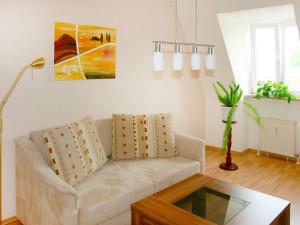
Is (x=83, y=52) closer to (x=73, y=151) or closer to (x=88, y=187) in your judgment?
(x=73, y=151)

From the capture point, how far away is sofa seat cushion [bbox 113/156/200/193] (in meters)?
2.70

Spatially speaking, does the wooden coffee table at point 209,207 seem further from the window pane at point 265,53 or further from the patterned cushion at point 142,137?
the window pane at point 265,53

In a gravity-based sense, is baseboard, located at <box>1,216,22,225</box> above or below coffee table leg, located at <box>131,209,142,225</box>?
below

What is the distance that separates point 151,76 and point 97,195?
82.9 inches

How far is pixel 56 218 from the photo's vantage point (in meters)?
2.02

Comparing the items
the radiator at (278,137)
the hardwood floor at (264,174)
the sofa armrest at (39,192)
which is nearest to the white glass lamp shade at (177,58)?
the sofa armrest at (39,192)

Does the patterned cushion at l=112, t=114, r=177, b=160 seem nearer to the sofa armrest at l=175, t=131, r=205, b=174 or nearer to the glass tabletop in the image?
the sofa armrest at l=175, t=131, r=205, b=174

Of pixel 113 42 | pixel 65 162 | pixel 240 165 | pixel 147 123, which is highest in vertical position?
pixel 113 42

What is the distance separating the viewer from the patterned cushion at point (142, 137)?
10.2 ft

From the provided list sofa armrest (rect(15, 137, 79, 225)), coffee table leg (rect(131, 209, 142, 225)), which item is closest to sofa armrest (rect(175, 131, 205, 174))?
coffee table leg (rect(131, 209, 142, 225))

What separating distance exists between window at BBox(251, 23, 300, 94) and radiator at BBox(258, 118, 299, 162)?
547mm

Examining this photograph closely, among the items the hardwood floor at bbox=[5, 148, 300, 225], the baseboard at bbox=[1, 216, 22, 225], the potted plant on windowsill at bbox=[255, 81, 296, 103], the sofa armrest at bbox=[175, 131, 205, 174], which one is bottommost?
the baseboard at bbox=[1, 216, 22, 225]

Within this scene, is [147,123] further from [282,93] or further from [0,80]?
[282,93]

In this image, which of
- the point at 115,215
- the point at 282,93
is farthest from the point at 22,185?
the point at 282,93
